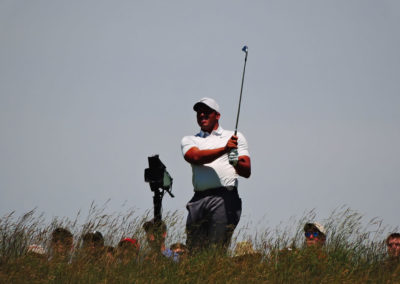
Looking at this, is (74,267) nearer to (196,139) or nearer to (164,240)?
(164,240)

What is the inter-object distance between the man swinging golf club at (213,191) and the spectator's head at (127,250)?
55cm

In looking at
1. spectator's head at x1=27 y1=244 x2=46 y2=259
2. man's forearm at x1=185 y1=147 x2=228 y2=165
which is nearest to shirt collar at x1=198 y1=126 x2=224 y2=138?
man's forearm at x1=185 y1=147 x2=228 y2=165

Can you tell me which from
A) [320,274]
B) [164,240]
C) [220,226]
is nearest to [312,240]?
[320,274]

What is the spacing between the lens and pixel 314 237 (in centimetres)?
635

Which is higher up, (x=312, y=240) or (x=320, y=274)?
(x=312, y=240)

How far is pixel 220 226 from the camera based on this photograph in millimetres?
5719

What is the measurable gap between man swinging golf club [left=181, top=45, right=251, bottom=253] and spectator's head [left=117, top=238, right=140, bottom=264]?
55cm

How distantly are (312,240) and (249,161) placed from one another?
4.36 feet

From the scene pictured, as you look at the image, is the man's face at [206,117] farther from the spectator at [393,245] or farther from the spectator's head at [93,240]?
the spectator at [393,245]

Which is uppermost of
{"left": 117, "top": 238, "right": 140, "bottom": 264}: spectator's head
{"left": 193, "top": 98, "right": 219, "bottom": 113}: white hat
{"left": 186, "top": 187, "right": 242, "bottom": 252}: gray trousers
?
{"left": 193, "top": 98, "right": 219, "bottom": 113}: white hat

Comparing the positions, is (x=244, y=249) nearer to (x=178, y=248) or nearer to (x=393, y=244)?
(x=178, y=248)

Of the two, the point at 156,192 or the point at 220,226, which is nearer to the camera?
the point at 220,226

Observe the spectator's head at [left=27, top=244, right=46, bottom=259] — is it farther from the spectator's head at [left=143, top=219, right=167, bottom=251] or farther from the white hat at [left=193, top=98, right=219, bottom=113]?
the white hat at [left=193, top=98, right=219, bottom=113]

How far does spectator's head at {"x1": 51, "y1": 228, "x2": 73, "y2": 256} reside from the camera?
19.0 feet
